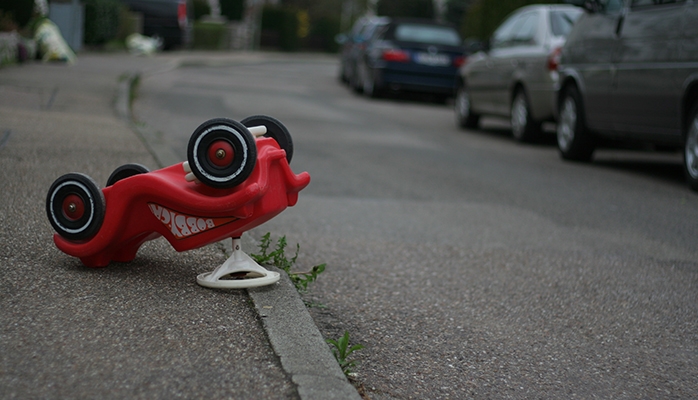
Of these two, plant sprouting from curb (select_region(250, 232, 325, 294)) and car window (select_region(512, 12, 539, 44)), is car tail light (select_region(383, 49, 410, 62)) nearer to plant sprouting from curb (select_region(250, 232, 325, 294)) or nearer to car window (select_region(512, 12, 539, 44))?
car window (select_region(512, 12, 539, 44))

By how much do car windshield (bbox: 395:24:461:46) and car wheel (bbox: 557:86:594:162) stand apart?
8.44m

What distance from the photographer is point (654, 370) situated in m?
3.68

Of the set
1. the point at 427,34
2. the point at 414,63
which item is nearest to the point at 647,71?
the point at 414,63

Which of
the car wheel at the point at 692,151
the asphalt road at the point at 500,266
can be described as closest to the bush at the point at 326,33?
the asphalt road at the point at 500,266

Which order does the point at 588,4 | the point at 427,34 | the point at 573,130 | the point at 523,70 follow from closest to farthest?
1. the point at 588,4
2. the point at 573,130
3. the point at 523,70
4. the point at 427,34

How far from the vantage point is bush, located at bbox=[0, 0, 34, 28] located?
16.8m

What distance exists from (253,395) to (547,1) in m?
18.7

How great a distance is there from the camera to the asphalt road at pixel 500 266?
3603mm

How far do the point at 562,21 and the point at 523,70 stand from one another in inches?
31.5

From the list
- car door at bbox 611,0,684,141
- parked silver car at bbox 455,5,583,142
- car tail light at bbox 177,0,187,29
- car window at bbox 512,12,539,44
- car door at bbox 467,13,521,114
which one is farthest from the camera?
car tail light at bbox 177,0,187,29

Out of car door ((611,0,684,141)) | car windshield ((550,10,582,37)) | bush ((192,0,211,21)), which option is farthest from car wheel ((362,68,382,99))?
bush ((192,0,211,21))

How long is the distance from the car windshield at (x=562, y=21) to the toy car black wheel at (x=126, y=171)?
822cm

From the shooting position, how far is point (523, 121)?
11922 mm

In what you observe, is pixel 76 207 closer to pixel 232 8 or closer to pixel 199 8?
pixel 199 8
